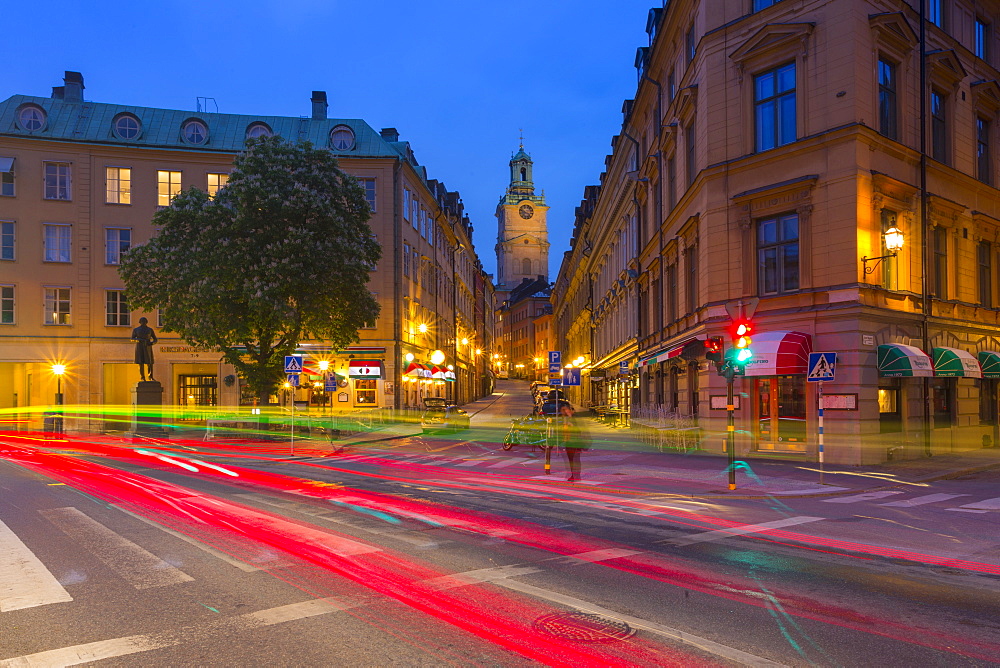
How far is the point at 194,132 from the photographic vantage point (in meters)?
43.6

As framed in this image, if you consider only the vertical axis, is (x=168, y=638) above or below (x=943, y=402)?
below

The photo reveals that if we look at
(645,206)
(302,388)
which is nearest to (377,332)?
(302,388)

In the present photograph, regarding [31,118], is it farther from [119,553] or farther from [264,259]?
[119,553]

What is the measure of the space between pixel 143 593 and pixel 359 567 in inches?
79.4

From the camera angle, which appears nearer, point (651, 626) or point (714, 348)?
point (651, 626)

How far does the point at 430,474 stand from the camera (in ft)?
57.0

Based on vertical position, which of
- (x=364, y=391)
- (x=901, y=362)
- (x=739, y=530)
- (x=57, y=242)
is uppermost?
(x=57, y=242)

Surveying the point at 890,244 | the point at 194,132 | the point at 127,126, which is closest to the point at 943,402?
the point at 890,244

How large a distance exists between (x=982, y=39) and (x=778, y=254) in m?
13.1

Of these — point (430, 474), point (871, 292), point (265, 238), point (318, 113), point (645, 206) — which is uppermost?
point (318, 113)

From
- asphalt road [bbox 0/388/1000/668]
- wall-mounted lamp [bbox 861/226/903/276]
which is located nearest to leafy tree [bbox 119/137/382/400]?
asphalt road [bbox 0/388/1000/668]

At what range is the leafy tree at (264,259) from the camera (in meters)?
27.4

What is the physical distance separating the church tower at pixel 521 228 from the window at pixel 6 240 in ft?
358

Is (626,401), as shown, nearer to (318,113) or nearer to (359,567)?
(318,113)
